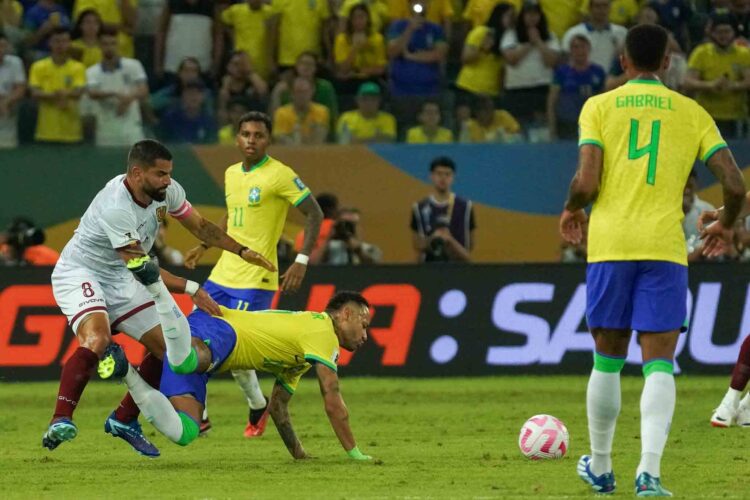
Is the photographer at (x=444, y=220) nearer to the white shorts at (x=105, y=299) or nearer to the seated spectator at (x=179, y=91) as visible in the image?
the seated spectator at (x=179, y=91)

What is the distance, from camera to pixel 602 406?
7562 mm

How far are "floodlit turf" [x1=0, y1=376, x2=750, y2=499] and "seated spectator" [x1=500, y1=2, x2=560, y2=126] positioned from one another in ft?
13.4

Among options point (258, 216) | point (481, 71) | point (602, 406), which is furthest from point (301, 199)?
point (481, 71)

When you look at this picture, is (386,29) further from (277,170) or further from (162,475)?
(162,475)

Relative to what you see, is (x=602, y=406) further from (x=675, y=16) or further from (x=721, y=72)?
(x=675, y=16)

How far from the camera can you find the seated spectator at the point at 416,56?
18594 millimetres

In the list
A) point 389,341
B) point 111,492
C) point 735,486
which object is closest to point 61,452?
point 111,492

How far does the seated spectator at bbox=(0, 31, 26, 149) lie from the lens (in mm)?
18047

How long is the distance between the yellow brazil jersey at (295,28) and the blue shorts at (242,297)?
741 cm

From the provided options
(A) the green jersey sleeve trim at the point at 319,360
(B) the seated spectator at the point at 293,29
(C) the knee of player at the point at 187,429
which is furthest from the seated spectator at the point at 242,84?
(C) the knee of player at the point at 187,429

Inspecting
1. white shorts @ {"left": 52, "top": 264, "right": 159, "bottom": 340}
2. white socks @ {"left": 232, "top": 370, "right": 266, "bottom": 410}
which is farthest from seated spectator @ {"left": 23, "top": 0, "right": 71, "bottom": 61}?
white shorts @ {"left": 52, "top": 264, "right": 159, "bottom": 340}

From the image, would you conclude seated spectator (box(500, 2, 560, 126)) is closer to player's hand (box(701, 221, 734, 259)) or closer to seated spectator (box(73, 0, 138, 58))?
seated spectator (box(73, 0, 138, 58))

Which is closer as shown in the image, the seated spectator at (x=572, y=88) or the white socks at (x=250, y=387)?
the white socks at (x=250, y=387)

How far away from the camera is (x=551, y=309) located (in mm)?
16344
